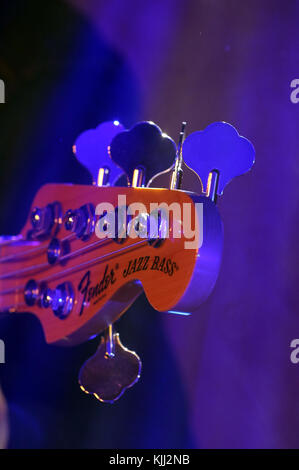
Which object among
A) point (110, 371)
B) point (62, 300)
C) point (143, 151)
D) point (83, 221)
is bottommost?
point (110, 371)

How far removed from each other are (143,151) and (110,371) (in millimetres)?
353

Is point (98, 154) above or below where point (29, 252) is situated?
above

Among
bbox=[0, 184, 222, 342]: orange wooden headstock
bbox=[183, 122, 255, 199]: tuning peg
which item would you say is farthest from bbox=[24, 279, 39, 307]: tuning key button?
bbox=[183, 122, 255, 199]: tuning peg

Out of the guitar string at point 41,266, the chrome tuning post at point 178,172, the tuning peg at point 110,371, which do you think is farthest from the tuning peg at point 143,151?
the tuning peg at point 110,371

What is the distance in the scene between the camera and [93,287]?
0.86m

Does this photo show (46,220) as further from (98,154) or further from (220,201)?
(220,201)

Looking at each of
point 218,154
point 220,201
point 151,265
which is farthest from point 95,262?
point 220,201

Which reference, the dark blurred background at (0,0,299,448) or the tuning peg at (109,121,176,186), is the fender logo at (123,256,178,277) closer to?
the tuning peg at (109,121,176,186)

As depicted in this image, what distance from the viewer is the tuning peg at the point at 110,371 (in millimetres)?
872

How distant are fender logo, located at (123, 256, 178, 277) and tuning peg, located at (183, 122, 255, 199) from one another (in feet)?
0.39

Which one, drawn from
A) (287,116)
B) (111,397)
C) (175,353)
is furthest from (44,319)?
(287,116)

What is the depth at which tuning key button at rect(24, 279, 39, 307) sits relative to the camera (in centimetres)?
98
